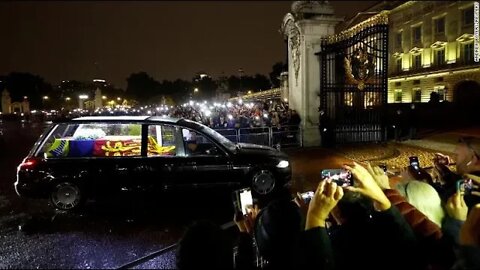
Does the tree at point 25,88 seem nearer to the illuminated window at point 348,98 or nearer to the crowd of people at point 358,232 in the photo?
the illuminated window at point 348,98

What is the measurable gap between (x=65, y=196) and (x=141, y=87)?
110m

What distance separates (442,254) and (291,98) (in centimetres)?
1325

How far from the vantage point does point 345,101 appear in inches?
547

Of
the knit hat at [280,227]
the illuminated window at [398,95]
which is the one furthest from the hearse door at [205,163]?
the illuminated window at [398,95]

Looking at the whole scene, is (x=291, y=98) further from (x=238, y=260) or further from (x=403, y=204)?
(x=403, y=204)

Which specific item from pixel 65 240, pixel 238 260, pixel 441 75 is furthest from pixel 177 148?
pixel 441 75

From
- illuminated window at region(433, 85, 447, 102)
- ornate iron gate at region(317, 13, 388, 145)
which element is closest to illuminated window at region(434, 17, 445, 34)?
illuminated window at region(433, 85, 447, 102)

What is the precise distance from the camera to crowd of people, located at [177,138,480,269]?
227 cm

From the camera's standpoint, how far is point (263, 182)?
296 inches

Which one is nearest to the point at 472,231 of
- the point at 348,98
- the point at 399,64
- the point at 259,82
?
the point at 348,98

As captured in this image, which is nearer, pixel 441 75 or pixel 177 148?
pixel 177 148

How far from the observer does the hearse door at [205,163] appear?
23.1ft

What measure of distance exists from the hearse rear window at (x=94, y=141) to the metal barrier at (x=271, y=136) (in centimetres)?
640

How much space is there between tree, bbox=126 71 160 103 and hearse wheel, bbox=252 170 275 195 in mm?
107875
